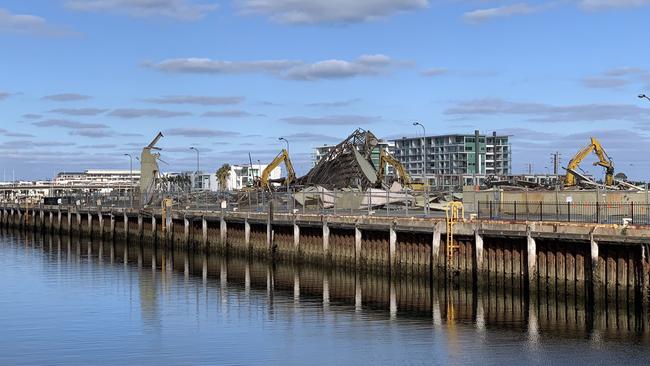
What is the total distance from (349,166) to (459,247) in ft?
167

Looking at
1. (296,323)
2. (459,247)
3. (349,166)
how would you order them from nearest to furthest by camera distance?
1. (296,323)
2. (459,247)
3. (349,166)

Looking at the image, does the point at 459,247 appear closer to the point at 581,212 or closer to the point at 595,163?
the point at 581,212

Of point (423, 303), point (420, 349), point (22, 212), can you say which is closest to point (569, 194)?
point (423, 303)

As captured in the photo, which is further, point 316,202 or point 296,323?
point 316,202

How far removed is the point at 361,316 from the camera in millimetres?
42531

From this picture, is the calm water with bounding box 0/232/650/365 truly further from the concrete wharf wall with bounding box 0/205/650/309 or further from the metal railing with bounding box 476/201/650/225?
the metal railing with bounding box 476/201/650/225

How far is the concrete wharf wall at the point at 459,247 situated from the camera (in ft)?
131

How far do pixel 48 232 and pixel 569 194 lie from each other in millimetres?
79228

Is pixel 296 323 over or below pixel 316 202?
below

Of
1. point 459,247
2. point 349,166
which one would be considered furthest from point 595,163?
point 459,247

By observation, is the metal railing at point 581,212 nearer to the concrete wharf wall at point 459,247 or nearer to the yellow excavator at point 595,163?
the concrete wharf wall at point 459,247

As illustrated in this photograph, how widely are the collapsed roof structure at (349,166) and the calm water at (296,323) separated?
120ft

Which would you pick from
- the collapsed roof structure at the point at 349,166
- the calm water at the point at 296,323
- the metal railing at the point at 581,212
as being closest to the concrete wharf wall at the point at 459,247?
the calm water at the point at 296,323

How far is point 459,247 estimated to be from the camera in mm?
49594
